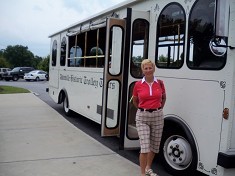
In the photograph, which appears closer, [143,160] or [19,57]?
[143,160]

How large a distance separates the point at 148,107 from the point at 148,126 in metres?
0.28

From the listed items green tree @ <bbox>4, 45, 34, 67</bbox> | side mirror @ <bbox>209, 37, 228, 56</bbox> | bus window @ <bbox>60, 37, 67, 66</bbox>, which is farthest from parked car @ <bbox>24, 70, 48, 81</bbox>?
green tree @ <bbox>4, 45, 34, 67</bbox>

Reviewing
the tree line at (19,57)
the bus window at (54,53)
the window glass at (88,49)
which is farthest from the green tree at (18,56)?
the window glass at (88,49)

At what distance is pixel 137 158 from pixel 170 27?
2388mm

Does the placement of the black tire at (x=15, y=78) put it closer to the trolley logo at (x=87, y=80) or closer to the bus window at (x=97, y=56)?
the trolley logo at (x=87, y=80)

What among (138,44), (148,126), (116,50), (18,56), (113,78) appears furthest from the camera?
(18,56)

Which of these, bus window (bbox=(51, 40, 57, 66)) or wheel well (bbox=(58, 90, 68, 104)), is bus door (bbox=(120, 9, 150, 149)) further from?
bus window (bbox=(51, 40, 57, 66))

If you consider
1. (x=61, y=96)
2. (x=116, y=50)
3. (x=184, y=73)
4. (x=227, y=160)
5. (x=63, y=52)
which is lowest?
(x=227, y=160)

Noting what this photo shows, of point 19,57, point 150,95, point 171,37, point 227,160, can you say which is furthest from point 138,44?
point 19,57

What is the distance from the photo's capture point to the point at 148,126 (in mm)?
4523

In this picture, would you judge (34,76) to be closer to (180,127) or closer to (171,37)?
(171,37)

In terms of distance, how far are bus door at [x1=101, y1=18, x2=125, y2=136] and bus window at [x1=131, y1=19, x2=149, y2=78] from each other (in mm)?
337

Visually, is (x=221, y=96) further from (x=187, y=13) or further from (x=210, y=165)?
(x=187, y=13)

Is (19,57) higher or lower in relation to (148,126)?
higher
